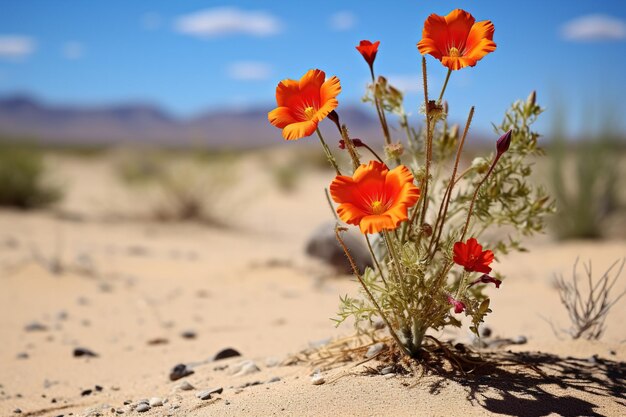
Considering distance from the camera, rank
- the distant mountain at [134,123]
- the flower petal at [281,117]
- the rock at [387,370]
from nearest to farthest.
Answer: the flower petal at [281,117] → the rock at [387,370] → the distant mountain at [134,123]

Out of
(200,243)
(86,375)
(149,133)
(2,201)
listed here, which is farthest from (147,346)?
(149,133)

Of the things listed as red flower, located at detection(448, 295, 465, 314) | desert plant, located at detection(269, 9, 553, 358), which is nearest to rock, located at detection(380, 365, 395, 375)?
desert plant, located at detection(269, 9, 553, 358)

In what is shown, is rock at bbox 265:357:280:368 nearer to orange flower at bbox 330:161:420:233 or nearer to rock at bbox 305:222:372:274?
orange flower at bbox 330:161:420:233

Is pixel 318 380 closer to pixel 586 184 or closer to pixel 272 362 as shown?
pixel 272 362

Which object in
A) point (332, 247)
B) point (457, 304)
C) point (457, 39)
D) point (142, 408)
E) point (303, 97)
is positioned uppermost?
point (457, 39)

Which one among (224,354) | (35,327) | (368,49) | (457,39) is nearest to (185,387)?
(224,354)

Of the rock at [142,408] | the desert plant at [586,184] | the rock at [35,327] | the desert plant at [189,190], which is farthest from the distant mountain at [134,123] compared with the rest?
the rock at [142,408]

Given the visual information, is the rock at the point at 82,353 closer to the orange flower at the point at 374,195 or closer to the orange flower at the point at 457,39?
the orange flower at the point at 374,195
